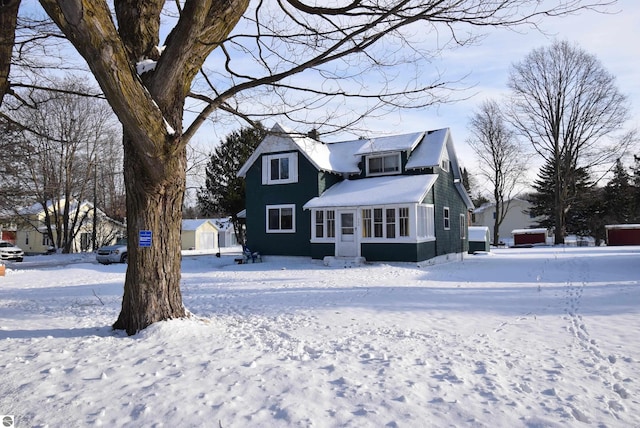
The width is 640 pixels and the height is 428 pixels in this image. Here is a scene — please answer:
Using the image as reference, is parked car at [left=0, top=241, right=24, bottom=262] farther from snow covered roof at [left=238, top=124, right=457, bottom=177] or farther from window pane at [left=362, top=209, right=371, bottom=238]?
window pane at [left=362, top=209, right=371, bottom=238]

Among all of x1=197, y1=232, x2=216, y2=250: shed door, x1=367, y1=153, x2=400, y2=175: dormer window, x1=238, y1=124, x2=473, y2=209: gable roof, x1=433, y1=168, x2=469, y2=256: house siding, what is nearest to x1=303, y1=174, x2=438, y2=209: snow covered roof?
x1=367, y1=153, x2=400, y2=175: dormer window

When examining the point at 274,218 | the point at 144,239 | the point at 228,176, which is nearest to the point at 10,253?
the point at 228,176

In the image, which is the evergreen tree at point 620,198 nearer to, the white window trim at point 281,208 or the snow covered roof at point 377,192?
the snow covered roof at point 377,192

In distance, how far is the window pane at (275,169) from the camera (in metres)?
20.9

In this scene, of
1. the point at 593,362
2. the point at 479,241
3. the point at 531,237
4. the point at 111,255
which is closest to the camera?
the point at 593,362

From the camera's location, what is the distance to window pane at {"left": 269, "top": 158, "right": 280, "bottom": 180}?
20.9 meters

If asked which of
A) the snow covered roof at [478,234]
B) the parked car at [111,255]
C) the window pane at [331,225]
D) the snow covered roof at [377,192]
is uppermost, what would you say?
the snow covered roof at [377,192]

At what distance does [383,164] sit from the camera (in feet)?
67.1

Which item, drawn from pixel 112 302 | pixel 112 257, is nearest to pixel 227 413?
pixel 112 302

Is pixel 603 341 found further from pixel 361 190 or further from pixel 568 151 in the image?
pixel 568 151

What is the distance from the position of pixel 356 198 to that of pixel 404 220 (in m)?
2.24

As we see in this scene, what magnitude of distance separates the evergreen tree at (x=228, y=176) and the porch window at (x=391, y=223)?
14.5 meters

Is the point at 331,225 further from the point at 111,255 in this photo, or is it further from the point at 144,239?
the point at 144,239

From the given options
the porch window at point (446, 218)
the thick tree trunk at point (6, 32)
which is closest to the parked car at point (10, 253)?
the thick tree trunk at point (6, 32)
